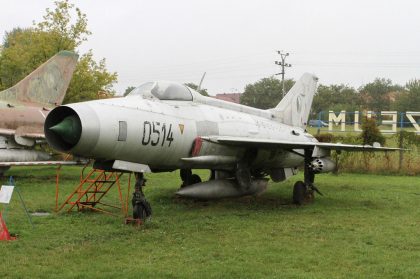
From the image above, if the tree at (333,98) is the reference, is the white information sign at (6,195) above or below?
below

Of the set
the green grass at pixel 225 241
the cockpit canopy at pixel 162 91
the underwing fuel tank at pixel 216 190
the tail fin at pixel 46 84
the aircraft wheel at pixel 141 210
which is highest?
the tail fin at pixel 46 84

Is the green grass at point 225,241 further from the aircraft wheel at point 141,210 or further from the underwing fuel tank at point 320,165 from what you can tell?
the underwing fuel tank at point 320,165

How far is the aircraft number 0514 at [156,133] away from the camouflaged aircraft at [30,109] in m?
7.03

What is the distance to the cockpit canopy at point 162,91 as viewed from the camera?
33.2ft

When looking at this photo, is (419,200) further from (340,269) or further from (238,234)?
(340,269)

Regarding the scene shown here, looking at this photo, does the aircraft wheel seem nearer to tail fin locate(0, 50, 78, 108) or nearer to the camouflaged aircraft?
the camouflaged aircraft

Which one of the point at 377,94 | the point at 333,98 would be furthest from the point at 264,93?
the point at 377,94

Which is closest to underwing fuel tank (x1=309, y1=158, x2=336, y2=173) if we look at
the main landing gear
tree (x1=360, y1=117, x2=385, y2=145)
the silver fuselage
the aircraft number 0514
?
the main landing gear

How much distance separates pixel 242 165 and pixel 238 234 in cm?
338

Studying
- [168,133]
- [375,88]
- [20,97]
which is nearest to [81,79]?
[20,97]

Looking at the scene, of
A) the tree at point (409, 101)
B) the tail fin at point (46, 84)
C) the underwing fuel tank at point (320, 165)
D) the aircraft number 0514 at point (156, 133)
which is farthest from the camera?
the tree at point (409, 101)

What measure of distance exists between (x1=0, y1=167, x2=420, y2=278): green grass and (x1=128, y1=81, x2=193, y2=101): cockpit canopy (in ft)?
8.24

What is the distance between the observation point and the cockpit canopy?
10125mm

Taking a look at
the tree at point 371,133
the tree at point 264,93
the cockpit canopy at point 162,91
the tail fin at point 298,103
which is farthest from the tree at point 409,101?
the cockpit canopy at point 162,91
